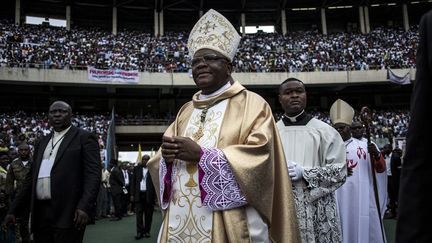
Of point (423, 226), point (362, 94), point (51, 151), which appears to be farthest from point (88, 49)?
point (423, 226)

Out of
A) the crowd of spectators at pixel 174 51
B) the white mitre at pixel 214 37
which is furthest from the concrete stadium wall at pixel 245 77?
the white mitre at pixel 214 37

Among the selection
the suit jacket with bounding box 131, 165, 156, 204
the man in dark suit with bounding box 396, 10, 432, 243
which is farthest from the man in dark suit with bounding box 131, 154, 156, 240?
the man in dark suit with bounding box 396, 10, 432, 243

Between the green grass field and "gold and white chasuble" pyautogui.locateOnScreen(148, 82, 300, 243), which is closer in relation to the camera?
"gold and white chasuble" pyautogui.locateOnScreen(148, 82, 300, 243)

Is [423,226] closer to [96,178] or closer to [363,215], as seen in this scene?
[96,178]

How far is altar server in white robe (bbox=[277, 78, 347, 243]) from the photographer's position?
132 inches

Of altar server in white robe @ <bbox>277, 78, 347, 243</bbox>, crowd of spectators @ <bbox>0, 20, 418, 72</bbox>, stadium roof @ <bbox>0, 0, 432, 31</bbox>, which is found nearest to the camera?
altar server in white robe @ <bbox>277, 78, 347, 243</bbox>

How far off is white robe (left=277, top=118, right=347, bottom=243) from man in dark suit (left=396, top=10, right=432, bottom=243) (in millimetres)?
2370

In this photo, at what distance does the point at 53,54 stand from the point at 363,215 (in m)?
28.1

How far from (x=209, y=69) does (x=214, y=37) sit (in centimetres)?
25

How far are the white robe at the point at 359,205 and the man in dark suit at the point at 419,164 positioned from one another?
→ 3.75 metres

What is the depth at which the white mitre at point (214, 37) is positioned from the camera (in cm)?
267

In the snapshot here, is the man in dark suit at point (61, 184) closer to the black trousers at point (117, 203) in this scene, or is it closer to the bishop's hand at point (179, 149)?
the bishop's hand at point (179, 149)

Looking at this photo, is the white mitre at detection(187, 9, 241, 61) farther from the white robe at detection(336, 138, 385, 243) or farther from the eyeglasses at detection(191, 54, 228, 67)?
the white robe at detection(336, 138, 385, 243)

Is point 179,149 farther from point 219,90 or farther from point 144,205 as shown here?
point 144,205
